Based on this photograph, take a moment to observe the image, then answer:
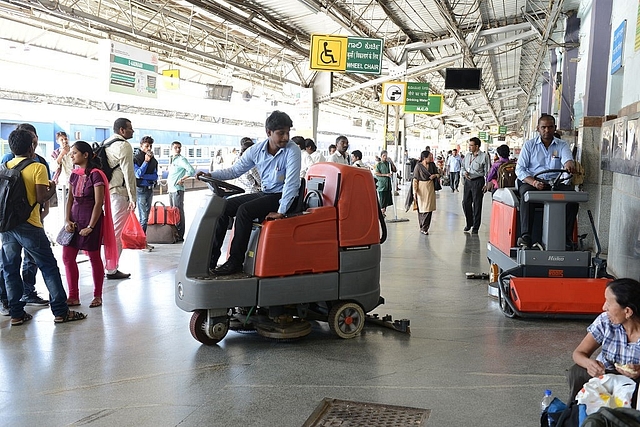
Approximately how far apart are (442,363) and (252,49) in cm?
1810

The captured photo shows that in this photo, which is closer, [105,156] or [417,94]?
[105,156]

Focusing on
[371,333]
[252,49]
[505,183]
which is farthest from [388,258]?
[252,49]

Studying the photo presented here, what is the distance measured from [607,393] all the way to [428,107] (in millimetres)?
19540

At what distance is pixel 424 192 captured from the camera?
1266 centimetres

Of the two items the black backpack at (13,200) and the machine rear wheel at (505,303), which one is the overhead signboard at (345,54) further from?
the black backpack at (13,200)

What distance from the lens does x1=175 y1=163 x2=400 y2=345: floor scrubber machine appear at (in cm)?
493

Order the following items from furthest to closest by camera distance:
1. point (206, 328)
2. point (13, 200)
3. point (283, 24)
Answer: point (283, 24)
point (13, 200)
point (206, 328)

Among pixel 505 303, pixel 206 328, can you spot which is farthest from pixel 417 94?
pixel 206 328

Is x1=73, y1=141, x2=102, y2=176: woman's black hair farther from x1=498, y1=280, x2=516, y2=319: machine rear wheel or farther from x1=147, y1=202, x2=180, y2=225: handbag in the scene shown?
x1=147, y1=202, x2=180, y2=225: handbag

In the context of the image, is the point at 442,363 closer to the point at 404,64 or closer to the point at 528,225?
Result: the point at 528,225

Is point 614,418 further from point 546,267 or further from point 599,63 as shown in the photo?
point 599,63

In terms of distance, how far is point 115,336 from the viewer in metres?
5.33

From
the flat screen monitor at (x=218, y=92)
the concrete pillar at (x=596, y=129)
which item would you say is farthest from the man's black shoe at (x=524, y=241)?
the flat screen monitor at (x=218, y=92)

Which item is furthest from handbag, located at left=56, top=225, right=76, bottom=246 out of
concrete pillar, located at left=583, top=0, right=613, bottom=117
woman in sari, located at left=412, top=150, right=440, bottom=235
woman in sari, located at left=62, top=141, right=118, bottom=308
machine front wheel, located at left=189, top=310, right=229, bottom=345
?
woman in sari, located at left=412, top=150, right=440, bottom=235
